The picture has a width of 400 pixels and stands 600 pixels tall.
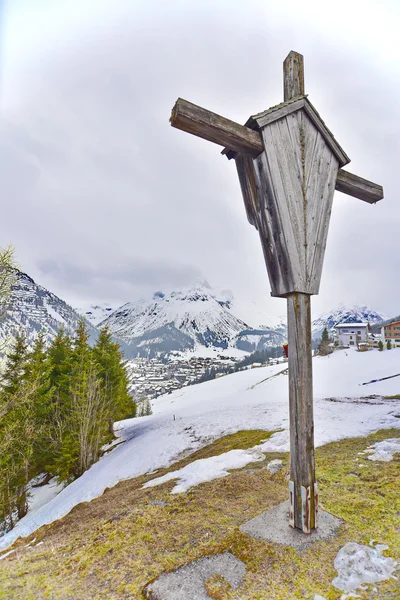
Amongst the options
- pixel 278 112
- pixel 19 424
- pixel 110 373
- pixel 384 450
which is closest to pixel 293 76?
pixel 278 112

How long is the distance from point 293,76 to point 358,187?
74.1 inches

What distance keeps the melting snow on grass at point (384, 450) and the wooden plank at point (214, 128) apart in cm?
714

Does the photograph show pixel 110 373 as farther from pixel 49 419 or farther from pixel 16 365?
pixel 16 365

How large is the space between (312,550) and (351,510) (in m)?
1.33

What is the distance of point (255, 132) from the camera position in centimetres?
368

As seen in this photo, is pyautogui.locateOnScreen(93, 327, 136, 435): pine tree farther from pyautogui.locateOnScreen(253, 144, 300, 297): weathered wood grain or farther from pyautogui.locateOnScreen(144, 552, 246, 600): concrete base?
pyautogui.locateOnScreen(253, 144, 300, 297): weathered wood grain

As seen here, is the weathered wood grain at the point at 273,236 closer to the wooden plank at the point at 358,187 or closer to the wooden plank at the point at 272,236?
the wooden plank at the point at 272,236

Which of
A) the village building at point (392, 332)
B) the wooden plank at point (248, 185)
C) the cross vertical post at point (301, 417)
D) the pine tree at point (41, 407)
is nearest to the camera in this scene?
the cross vertical post at point (301, 417)

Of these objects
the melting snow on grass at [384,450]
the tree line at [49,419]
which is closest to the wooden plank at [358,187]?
the melting snow on grass at [384,450]

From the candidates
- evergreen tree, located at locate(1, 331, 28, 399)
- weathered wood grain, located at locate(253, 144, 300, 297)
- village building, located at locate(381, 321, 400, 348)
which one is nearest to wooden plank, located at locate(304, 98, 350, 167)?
weathered wood grain, located at locate(253, 144, 300, 297)

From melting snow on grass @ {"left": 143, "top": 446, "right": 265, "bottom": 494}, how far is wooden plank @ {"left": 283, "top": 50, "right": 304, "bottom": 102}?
281 inches

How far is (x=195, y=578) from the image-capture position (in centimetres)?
286

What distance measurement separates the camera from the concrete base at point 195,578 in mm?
2646

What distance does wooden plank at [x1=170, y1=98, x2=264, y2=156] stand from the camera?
3174 millimetres
